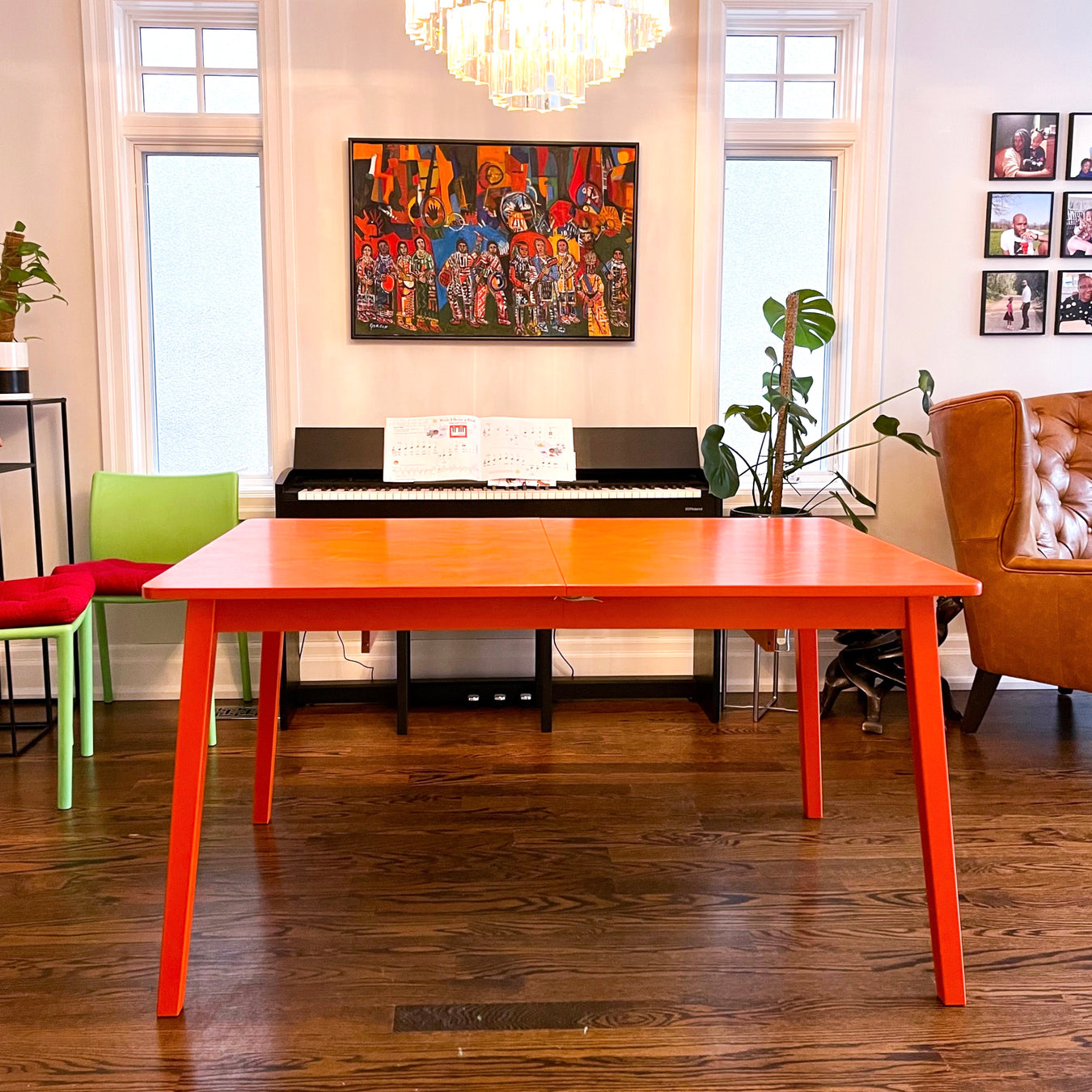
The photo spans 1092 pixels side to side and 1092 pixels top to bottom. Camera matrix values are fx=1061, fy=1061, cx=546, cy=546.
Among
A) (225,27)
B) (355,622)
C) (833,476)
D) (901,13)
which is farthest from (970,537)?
(225,27)

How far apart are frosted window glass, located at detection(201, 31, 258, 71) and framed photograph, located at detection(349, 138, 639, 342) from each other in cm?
52

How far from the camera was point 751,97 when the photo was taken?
4062mm

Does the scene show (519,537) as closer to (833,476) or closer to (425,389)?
(425,389)

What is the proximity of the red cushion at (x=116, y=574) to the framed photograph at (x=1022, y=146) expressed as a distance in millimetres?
3376

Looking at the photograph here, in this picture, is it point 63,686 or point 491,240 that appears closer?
point 63,686

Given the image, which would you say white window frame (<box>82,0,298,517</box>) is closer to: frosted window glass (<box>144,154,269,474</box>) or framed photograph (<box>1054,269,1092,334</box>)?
frosted window glass (<box>144,154,269,474</box>)

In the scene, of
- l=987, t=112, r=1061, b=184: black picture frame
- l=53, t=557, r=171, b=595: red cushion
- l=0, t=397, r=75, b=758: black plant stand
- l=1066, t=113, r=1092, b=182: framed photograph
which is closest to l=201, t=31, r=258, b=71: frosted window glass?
l=0, t=397, r=75, b=758: black plant stand

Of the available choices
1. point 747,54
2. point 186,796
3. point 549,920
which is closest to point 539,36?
point 186,796

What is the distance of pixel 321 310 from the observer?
3980mm

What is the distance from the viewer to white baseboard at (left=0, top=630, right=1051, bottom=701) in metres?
4.03

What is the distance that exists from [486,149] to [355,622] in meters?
2.50

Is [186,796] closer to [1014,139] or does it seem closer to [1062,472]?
[1062,472]

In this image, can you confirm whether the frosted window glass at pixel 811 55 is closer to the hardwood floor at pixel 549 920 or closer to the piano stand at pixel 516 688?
the piano stand at pixel 516 688

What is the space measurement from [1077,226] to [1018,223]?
9.3 inches
